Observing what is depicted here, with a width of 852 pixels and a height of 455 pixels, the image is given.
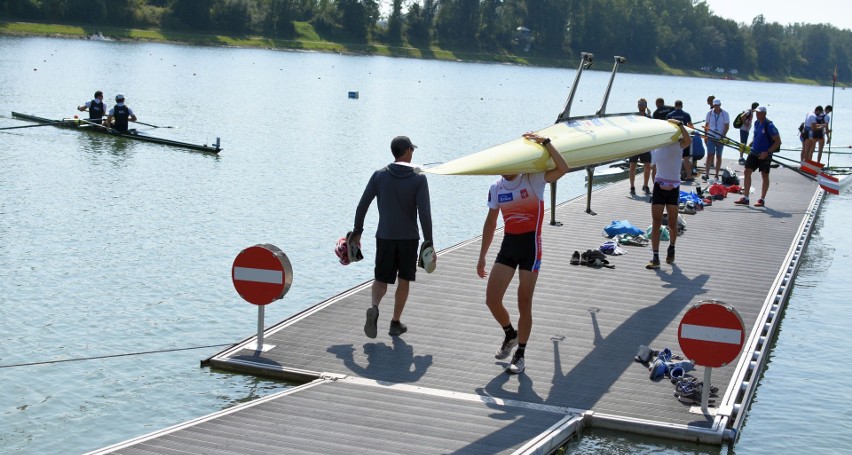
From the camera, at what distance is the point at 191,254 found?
18.5 meters

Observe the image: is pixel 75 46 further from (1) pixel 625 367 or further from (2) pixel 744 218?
(1) pixel 625 367

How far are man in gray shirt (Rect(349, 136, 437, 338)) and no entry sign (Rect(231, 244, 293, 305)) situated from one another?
3.12ft

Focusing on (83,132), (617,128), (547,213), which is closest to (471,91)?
(83,132)

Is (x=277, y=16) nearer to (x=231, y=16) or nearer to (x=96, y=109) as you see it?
(x=231, y=16)

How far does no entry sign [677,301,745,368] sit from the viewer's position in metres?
9.25

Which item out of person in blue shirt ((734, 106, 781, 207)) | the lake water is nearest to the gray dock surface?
the lake water

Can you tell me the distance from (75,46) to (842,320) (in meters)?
82.3

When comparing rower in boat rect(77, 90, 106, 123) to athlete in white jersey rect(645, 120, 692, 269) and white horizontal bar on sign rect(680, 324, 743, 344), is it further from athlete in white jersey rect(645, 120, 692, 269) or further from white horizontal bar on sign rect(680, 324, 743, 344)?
white horizontal bar on sign rect(680, 324, 743, 344)

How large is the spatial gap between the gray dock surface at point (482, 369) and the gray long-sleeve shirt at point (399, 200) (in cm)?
131

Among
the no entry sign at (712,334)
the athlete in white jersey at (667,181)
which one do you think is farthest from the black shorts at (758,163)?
the no entry sign at (712,334)

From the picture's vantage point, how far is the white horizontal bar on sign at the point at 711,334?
927 centimetres

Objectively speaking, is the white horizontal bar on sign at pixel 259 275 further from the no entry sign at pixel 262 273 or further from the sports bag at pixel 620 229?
the sports bag at pixel 620 229

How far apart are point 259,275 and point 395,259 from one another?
1.48 metres

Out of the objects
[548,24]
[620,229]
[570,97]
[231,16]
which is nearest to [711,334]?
[570,97]
